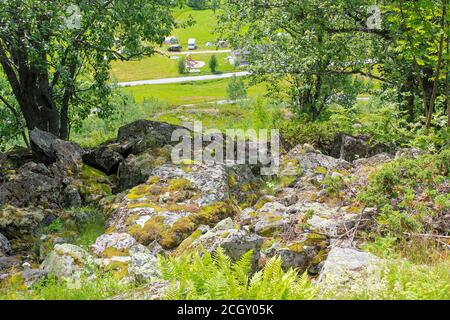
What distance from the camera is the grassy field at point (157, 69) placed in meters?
172

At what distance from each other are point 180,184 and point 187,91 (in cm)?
13442

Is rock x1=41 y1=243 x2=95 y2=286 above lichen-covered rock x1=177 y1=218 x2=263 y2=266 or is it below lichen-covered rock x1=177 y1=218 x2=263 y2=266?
below

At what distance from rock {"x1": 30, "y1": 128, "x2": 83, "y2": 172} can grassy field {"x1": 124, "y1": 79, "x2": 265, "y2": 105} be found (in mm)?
112227

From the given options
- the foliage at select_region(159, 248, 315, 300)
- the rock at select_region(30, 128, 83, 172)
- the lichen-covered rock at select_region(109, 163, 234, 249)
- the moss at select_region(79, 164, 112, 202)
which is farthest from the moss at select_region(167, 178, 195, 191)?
the foliage at select_region(159, 248, 315, 300)

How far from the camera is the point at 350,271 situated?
638cm

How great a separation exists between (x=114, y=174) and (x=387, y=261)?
27.6 feet

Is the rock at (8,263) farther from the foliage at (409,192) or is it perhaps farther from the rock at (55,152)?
the foliage at (409,192)

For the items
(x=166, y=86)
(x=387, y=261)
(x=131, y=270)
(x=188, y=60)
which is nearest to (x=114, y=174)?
(x=131, y=270)

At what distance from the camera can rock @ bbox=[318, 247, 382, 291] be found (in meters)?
5.85

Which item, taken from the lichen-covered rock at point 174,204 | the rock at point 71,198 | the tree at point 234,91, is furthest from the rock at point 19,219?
the tree at point 234,91

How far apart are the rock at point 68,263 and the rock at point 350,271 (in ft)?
10.9

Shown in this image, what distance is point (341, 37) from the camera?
18953 mm

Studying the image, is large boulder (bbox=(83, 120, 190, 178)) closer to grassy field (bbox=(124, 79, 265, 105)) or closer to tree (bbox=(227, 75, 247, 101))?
tree (bbox=(227, 75, 247, 101))
